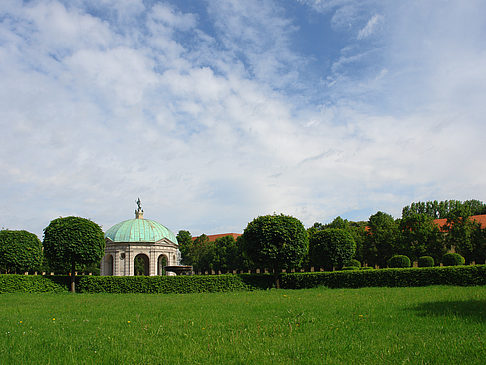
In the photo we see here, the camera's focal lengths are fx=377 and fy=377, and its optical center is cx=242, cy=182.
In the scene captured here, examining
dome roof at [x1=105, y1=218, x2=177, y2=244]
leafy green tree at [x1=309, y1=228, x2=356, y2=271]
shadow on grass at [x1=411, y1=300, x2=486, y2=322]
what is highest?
dome roof at [x1=105, y1=218, x2=177, y2=244]

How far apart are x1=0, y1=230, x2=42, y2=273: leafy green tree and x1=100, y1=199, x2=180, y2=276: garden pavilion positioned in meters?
19.4

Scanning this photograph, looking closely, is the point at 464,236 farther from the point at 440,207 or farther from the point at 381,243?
the point at 440,207

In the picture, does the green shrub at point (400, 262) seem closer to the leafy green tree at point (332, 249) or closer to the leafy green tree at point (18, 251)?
the leafy green tree at point (332, 249)

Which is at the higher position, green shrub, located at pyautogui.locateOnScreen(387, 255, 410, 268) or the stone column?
the stone column

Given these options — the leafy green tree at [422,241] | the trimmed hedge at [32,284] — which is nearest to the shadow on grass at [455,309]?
the trimmed hedge at [32,284]

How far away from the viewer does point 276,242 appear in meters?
28.6

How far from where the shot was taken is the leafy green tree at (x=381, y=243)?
47.8 m

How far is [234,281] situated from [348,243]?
44.2ft

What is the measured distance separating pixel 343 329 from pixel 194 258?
65.1m

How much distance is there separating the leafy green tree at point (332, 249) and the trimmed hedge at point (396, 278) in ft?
28.7

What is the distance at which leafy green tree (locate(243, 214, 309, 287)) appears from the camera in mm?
28216

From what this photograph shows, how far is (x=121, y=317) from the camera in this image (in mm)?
11234

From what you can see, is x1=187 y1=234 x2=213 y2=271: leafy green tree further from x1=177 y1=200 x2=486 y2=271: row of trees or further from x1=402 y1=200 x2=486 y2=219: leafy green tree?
x1=402 y1=200 x2=486 y2=219: leafy green tree

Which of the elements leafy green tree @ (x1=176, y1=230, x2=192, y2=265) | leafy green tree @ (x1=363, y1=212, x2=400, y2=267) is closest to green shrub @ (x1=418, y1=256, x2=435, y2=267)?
leafy green tree @ (x1=363, y1=212, x2=400, y2=267)
